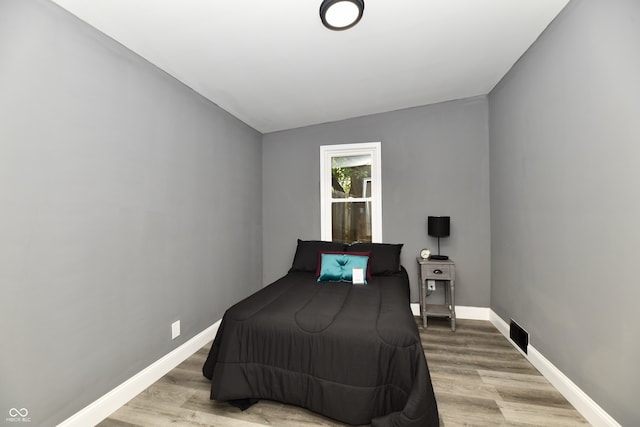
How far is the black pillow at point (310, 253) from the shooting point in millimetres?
3410

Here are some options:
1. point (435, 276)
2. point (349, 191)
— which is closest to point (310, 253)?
point (349, 191)

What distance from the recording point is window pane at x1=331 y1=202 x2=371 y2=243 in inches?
151

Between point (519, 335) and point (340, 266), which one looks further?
point (340, 266)

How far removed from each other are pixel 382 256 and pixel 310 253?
856 millimetres

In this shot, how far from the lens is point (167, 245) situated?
2418 millimetres

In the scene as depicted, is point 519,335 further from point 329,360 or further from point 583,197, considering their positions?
point 329,360

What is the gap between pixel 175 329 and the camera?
249 cm

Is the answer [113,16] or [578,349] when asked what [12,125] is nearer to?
[113,16]

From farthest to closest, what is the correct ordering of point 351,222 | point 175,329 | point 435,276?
point 351,222 → point 435,276 → point 175,329

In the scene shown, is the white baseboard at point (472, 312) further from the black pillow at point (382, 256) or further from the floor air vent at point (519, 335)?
the black pillow at point (382, 256)

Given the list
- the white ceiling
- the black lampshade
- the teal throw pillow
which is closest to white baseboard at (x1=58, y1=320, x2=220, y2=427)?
the teal throw pillow

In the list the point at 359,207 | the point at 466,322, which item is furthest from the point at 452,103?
the point at 466,322

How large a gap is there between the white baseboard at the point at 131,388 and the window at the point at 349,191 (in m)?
2.05

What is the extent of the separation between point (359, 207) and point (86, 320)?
9.79ft
